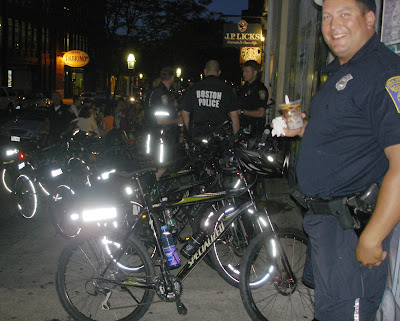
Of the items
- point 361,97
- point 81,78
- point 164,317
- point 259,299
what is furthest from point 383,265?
point 81,78

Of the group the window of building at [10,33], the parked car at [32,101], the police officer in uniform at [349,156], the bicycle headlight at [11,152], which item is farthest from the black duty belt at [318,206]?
the window of building at [10,33]

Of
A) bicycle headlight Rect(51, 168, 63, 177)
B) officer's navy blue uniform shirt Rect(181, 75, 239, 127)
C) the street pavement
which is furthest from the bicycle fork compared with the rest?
bicycle headlight Rect(51, 168, 63, 177)

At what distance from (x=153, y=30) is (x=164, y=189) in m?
31.6

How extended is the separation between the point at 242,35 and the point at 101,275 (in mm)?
16938

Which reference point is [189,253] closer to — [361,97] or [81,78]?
[361,97]

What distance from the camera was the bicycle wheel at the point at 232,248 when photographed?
4.16 meters

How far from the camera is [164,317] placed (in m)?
4.07

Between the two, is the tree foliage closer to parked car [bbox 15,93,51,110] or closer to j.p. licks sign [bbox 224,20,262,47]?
parked car [bbox 15,93,51,110]

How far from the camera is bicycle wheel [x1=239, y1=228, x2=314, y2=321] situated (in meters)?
3.55

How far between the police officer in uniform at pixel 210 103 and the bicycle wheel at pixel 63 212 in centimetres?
219

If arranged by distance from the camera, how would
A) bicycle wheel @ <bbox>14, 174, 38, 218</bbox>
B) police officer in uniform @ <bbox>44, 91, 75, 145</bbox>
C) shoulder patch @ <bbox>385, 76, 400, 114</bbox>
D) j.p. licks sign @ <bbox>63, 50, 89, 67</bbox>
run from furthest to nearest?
j.p. licks sign @ <bbox>63, 50, 89, 67</bbox>
police officer in uniform @ <bbox>44, 91, 75, 145</bbox>
bicycle wheel @ <bbox>14, 174, 38, 218</bbox>
shoulder patch @ <bbox>385, 76, 400, 114</bbox>

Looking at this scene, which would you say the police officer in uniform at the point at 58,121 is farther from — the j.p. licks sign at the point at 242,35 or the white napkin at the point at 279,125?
the j.p. licks sign at the point at 242,35

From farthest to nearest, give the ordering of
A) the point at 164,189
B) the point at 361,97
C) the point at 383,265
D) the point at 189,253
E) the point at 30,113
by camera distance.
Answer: the point at 30,113
the point at 164,189
the point at 189,253
the point at 383,265
the point at 361,97

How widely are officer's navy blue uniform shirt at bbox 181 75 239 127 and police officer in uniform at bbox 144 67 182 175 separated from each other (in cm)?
59
